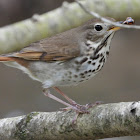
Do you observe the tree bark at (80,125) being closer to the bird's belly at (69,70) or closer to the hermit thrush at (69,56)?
the hermit thrush at (69,56)

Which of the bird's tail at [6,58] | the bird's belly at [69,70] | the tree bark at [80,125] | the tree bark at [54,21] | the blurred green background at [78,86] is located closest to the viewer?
the tree bark at [80,125]

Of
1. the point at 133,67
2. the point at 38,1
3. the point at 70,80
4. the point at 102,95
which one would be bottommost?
the point at 70,80

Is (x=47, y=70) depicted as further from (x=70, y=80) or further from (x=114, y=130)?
(x=114, y=130)

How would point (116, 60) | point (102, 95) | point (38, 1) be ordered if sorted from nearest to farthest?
1. point (102, 95)
2. point (116, 60)
3. point (38, 1)

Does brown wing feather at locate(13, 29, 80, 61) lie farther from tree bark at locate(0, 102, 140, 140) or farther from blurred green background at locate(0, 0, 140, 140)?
blurred green background at locate(0, 0, 140, 140)

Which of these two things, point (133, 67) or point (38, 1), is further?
point (38, 1)

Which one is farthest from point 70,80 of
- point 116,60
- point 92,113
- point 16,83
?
point 116,60

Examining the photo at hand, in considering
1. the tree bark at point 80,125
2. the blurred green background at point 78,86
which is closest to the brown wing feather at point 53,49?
the tree bark at point 80,125
